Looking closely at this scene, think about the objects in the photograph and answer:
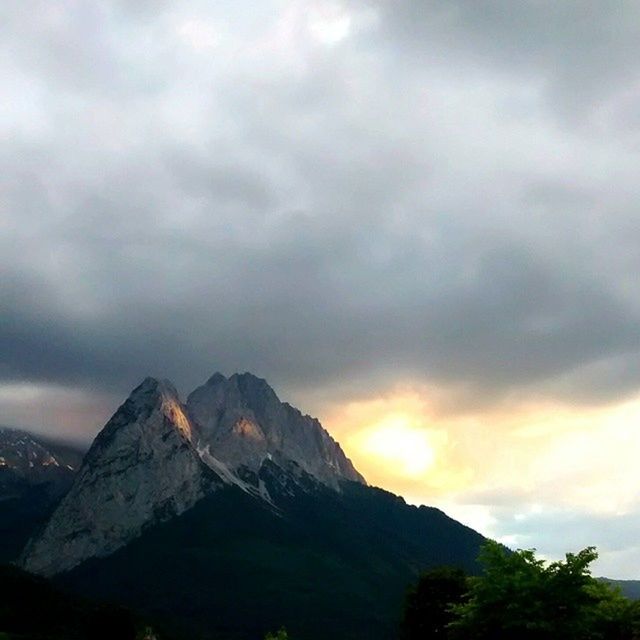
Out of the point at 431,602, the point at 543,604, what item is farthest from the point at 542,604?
the point at 431,602

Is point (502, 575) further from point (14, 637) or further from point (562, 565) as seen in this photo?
point (14, 637)

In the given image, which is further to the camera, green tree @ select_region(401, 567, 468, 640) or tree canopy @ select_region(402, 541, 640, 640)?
green tree @ select_region(401, 567, 468, 640)

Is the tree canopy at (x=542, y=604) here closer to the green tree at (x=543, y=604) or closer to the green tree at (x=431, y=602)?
the green tree at (x=543, y=604)

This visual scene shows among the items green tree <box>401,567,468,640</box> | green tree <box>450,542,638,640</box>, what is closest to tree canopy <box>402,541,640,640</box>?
green tree <box>450,542,638,640</box>

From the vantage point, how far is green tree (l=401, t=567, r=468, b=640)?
290 feet

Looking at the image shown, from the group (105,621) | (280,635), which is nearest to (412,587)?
(280,635)

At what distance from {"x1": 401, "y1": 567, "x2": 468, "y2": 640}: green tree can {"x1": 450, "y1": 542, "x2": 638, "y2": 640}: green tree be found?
133 ft

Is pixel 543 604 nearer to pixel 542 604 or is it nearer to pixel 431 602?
pixel 542 604

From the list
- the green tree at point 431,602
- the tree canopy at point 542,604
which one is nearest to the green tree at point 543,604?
the tree canopy at point 542,604

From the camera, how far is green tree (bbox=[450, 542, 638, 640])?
4500 cm

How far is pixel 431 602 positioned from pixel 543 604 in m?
47.8

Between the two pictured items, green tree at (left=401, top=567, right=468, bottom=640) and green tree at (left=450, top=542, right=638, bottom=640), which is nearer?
green tree at (left=450, top=542, right=638, bottom=640)

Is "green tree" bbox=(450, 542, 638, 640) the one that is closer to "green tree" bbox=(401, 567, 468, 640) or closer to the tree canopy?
the tree canopy

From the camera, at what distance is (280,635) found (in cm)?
7712
